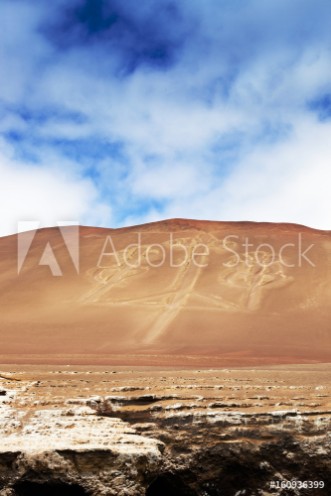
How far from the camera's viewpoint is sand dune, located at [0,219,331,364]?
24234mm

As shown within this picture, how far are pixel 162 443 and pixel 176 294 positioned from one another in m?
26.4

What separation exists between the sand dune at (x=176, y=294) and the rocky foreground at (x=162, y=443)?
38.6 ft

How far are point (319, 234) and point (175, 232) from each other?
515 inches

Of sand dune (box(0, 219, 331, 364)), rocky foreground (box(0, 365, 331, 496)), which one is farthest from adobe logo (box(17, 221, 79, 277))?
rocky foreground (box(0, 365, 331, 496))

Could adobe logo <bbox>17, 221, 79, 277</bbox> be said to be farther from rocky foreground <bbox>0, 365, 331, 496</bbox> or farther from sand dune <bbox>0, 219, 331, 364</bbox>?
rocky foreground <bbox>0, 365, 331, 496</bbox>

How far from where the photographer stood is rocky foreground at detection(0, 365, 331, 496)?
5523 millimetres

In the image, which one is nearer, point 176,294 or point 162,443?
point 162,443

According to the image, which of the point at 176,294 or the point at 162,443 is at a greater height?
the point at 176,294

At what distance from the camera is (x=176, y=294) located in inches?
1276

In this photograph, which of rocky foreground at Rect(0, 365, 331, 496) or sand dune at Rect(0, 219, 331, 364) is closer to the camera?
rocky foreground at Rect(0, 365, 331, 496)

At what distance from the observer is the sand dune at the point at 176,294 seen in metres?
24.2

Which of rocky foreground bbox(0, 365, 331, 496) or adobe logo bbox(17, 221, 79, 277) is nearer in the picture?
rocky foreground bbox(0, 365, 331, 496)

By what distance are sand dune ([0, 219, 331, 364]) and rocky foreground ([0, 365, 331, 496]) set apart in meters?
11.8

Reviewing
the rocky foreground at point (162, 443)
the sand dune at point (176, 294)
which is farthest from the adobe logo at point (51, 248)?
the rocky foreground at point (162, 443)
